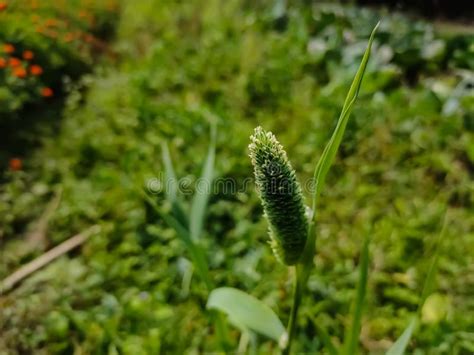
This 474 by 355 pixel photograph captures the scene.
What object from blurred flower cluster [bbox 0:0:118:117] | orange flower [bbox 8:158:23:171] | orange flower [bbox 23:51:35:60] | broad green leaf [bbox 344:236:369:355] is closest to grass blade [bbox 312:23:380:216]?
broad green leaf [bbox 344:236:369:355]

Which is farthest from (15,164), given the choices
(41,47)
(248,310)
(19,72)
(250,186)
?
(248,310)

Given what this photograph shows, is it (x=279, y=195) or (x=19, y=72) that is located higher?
(x=19, y=72)

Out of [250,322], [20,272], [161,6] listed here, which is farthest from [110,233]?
[161,6]

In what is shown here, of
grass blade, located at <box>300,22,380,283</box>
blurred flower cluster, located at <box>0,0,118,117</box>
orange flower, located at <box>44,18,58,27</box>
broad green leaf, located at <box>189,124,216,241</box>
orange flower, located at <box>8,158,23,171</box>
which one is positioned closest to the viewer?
grass blade, located at <box>300,22,380,283</box>

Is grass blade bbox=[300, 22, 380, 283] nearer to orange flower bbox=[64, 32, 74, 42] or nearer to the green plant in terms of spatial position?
the green plant

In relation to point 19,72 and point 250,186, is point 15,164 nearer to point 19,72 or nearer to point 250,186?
point 19,72
